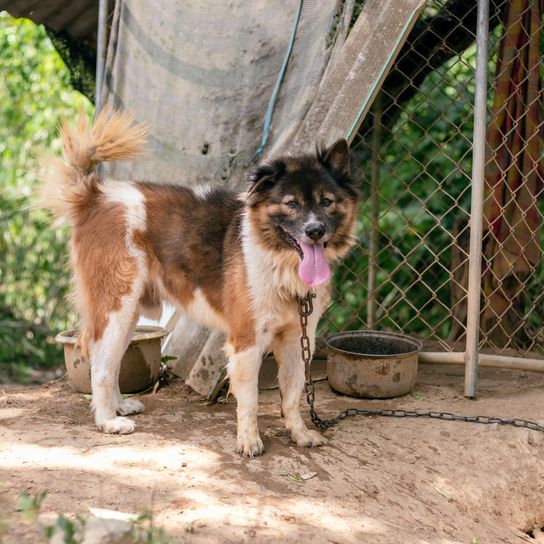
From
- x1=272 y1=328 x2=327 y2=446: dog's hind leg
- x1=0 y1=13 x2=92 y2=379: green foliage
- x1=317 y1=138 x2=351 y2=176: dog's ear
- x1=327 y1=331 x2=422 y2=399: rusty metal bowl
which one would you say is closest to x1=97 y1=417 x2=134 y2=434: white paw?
x1=272 y1=328 x2=327 y2=446: dog's hind leg

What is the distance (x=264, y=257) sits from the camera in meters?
3.07

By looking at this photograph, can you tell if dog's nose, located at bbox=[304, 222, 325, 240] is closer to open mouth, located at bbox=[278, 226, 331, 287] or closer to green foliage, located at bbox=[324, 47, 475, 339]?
open mouth, located at bbox=[278, 226, 331, 287]

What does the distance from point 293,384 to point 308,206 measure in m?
0.94

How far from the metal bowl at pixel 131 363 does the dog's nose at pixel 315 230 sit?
1521 mm

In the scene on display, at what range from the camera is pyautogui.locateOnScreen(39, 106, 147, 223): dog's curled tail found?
343cm

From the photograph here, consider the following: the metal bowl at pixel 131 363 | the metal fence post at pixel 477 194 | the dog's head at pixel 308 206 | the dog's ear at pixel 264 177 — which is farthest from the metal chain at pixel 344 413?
the metal bowl at pixel 131 363

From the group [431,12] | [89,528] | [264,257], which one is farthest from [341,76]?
[89,528]

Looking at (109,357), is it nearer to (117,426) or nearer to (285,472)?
(117,426)

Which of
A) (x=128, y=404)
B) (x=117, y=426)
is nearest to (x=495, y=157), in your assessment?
(x=128, y=404)

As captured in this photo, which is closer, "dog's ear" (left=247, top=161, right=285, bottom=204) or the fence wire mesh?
"dog's ear" (left=247, top=161, right=285, bottom=204)

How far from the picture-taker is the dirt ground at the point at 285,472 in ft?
7.73

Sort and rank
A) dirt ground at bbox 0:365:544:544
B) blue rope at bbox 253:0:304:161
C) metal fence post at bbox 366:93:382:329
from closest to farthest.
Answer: dirt ground at bbox 0:365:544:544, blue rope at bbox 253:0:304:161, metal fence post at bbox 366:93:382:329

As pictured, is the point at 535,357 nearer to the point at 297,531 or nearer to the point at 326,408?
the point at 326,408

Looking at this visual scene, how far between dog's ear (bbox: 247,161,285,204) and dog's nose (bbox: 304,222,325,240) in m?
0.32
